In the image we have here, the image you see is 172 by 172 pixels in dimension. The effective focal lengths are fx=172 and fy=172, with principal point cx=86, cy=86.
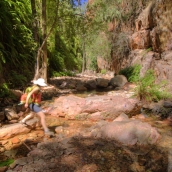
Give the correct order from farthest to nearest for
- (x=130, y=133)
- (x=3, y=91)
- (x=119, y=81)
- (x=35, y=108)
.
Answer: (x=119, y=81)
(x=3, y=91)
(x=35, y=108)
(x=130, y=133)

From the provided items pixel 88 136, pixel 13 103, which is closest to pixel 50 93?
pixel 13 103

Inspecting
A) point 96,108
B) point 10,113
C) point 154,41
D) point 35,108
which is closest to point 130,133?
point 96,108

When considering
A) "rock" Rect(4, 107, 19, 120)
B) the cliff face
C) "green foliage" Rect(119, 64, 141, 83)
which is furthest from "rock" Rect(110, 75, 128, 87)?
"rock" Rect(4, 107, 19, 120)

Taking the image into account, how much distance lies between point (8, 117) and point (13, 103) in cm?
89

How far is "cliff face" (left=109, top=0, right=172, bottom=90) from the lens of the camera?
7605 mm

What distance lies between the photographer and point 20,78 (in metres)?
6.41

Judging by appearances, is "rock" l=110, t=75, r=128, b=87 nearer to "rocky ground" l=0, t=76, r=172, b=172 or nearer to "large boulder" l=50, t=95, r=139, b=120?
"large boulder" l=50, t=95, r=139, b=120

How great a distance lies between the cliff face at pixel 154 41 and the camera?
25.0ft

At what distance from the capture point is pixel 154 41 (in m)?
8.95

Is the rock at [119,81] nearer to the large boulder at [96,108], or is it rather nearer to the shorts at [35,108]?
the large boulder at [96,108]

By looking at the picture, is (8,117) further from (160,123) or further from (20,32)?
(20,32)

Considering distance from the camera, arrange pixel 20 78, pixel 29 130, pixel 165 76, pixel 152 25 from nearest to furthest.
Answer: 1. pixel 29 130
2. pixel 20 78
3. pixel 165 76
4. pixel 152 25

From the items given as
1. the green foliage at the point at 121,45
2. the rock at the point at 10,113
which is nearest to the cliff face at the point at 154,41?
the green foliage at the point at 121,45

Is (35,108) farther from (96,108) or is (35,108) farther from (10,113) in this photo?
(96,108)
